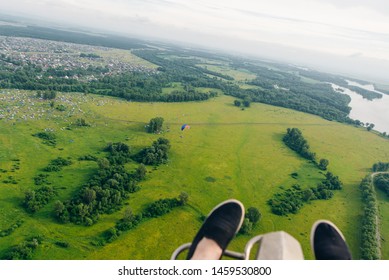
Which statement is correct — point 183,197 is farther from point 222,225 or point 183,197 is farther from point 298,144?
point 298,144

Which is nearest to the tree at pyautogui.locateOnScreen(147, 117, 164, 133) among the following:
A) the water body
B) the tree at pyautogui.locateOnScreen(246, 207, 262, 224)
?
the tree at pyautogui.locateOnScreen(246, 207, 262, 224)

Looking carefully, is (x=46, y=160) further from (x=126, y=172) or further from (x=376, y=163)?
(x=376, y=163)

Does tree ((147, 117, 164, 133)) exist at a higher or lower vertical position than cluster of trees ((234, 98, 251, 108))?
lower

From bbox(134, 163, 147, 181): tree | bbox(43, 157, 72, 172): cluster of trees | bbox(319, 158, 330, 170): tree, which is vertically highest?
bbox(319, 158, 330, 170): tree

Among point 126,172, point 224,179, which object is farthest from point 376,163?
point 126,172

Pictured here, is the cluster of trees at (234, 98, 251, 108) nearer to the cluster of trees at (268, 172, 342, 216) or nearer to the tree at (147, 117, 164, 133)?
the tree at (147, 117, 164, 133)

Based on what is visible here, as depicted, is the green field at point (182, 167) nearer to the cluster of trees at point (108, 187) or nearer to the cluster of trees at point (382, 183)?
the cluster of trees at point (108, 187)


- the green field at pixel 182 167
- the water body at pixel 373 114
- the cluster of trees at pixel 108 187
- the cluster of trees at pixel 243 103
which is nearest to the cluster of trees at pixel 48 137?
the green field at pixel 182 167
